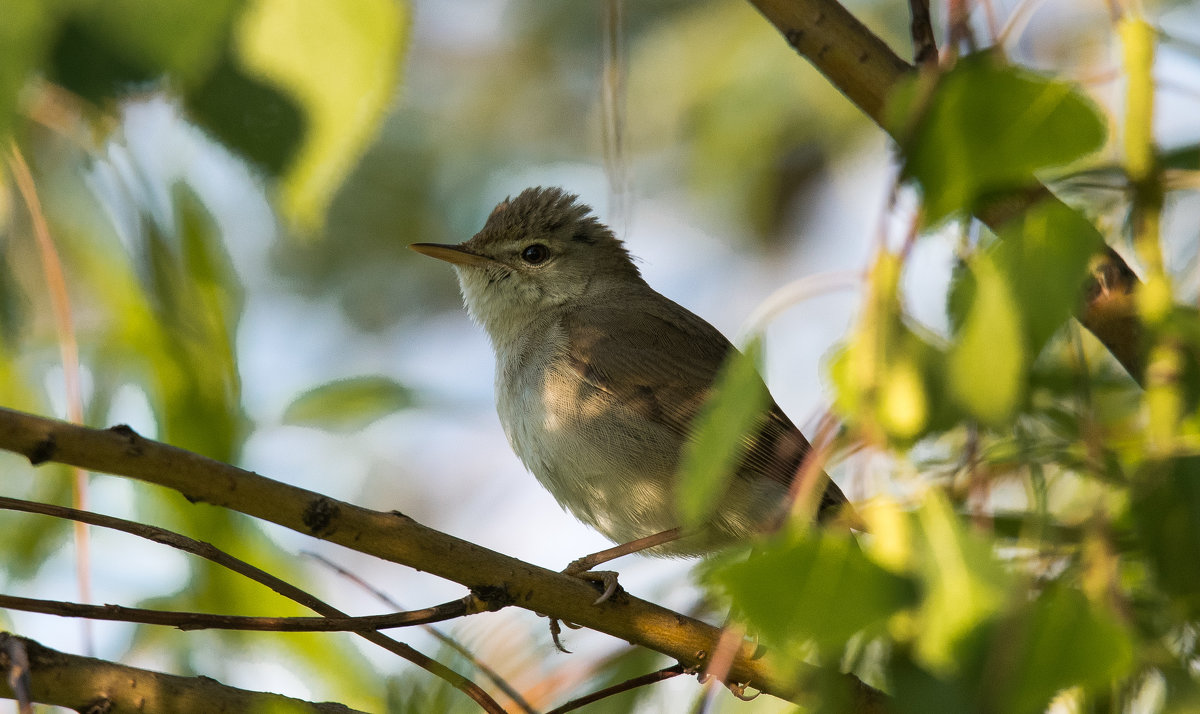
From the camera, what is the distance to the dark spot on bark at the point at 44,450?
1396 millimetres

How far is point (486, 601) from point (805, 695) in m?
0.78

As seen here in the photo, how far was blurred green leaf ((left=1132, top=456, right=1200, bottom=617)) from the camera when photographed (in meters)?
1.57

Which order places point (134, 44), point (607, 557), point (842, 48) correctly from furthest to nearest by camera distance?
1. point (607, 557)
2. point (842, 48)
3. point (134, 44)

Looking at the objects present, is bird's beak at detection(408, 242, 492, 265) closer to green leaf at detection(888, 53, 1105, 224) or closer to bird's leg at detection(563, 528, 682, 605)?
bird's leg at detection(563, 528, 682, 605)

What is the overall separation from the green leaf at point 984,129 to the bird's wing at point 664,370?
183 cm

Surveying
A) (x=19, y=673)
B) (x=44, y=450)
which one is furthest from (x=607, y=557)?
(x=44, y=450)

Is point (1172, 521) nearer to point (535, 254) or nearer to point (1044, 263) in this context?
point (1044, 263)

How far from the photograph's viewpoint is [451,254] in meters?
4.40

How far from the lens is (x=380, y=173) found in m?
7.50

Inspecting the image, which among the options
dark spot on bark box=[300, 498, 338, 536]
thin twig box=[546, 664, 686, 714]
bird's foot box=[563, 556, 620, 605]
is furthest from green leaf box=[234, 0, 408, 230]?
thin twig box=[546, 664, 686, 714]

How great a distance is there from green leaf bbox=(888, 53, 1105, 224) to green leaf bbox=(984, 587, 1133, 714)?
0.45 metres

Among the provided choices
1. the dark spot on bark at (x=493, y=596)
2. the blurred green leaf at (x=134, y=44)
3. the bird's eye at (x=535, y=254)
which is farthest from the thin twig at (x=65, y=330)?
the bird's eye at (x=535, y=254)

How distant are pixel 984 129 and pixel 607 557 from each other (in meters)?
2.09

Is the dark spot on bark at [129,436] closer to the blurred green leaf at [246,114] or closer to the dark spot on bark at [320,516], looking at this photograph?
the dark spot on bark at [320,516]
